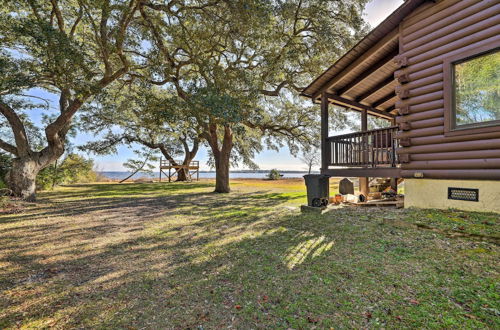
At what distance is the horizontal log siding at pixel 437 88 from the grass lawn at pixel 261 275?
3.34 ft

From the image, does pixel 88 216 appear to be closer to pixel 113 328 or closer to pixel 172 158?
pixel 113 328

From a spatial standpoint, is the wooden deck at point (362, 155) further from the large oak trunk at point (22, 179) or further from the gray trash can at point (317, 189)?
the large oak trunk at point (22, 179)

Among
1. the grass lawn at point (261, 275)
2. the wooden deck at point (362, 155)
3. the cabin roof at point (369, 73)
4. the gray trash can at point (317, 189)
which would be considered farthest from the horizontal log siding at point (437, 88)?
the gray trash can at point (317, 189)

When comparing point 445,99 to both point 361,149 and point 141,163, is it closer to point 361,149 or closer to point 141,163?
point 361,149

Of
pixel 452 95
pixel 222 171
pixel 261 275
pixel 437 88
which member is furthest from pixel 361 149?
pixel 222 171

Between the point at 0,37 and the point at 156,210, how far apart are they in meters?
7.84

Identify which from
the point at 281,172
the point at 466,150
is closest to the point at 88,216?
the point at 466,150

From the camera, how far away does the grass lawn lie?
7.23 ft

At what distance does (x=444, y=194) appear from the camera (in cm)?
480

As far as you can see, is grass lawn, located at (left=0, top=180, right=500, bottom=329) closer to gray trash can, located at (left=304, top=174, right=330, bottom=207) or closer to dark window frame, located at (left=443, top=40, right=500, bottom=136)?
gray trash can, located at (left=304, top=174, right=330, bottom=207)

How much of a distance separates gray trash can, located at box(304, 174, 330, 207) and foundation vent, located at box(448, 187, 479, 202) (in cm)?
290

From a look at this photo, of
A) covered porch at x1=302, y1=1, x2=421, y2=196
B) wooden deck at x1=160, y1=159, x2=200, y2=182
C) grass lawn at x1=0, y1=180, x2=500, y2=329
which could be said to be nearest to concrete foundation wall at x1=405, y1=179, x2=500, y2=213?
grass lawn at x1=0, y1=180, x2=500, y2=329

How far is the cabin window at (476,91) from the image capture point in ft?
14.1

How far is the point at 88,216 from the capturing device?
6.74 meters
